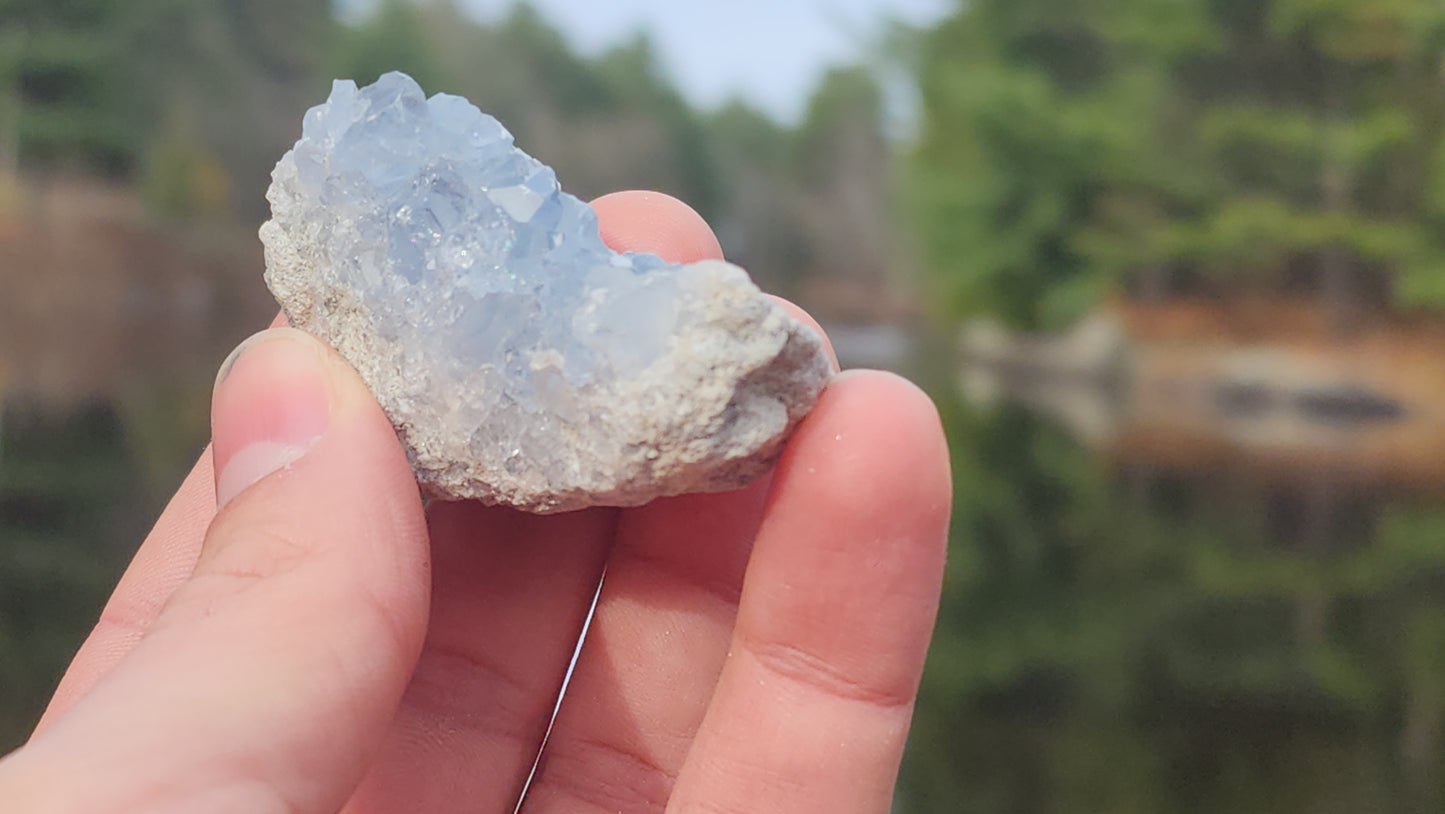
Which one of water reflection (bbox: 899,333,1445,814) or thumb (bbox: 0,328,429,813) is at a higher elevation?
thumb (bbox: 0,328,429,813)

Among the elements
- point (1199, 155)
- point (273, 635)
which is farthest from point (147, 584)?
point (1199, 155)

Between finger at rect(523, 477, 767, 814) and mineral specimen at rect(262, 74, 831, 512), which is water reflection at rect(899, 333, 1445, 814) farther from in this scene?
mineral specimen at rect(262, 74, 831, 512)

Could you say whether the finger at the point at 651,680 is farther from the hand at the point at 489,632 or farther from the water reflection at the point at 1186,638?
the water reflection at the point at 1186,638

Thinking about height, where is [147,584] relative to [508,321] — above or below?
below

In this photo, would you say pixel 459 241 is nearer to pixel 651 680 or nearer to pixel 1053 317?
pixel 651 680

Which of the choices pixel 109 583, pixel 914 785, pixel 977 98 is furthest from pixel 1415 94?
pixel 109 583

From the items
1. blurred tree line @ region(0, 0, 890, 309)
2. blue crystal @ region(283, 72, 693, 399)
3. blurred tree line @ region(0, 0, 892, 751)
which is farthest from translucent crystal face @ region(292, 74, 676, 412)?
blurred tree line @ region(0, 0, 890, 309)
